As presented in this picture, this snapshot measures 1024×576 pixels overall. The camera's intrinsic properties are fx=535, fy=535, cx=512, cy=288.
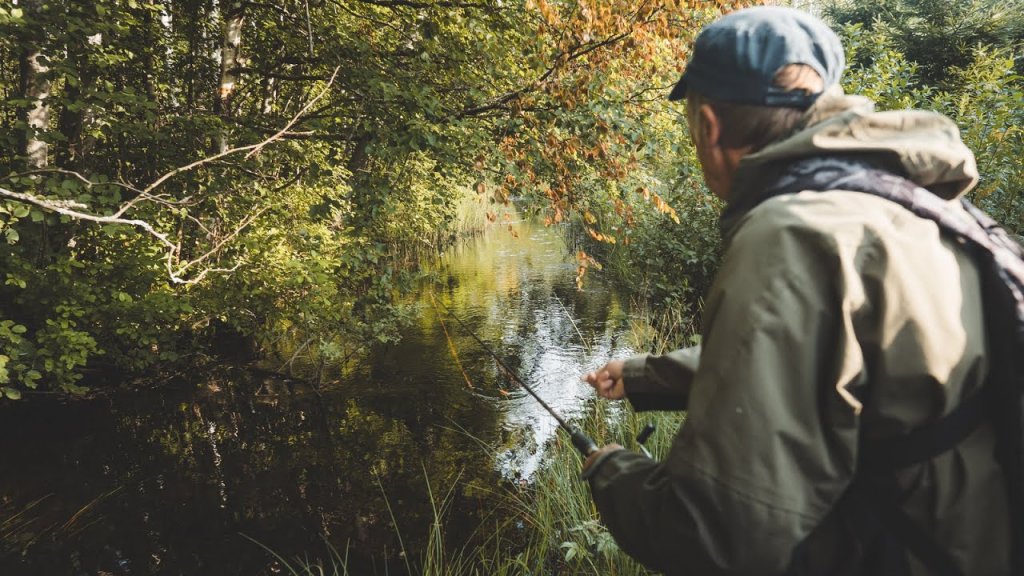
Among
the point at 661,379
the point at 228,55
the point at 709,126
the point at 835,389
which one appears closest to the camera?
the point at 835,389

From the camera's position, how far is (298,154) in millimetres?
6223

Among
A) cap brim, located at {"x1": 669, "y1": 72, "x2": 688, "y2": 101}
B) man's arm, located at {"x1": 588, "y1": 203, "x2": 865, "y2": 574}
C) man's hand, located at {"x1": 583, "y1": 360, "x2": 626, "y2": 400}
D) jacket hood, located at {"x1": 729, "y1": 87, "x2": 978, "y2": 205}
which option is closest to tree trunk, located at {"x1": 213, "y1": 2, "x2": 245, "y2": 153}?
man's hand, located at {"x1": 583, "y1": 360, "x2": 626, "y2": 400}

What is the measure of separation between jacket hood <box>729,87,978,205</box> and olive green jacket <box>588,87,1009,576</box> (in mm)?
98

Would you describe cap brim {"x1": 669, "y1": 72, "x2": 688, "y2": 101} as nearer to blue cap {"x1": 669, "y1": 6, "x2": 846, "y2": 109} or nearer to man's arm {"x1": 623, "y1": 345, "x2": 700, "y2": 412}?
blue cap {"x1": 669, "y1": 6, "x2": 846, "y2": 109}

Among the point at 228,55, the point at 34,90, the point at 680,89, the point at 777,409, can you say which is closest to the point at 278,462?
the point at 34,90

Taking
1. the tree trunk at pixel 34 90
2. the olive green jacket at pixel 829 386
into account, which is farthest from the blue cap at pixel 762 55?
the tree trunk at pixel 34 90

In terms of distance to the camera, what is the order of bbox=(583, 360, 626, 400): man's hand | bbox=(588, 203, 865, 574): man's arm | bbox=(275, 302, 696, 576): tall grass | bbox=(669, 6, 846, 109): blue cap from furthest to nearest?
1. bbox=(275, 302, 696, 576): tall grass
2. bbox=(583, 360, 626, 400): man's hand
3. bbox=(669, 6, 846, 109): blue cap
4. bbox=(588, 203, 865, 574): man's arm

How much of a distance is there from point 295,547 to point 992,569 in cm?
468

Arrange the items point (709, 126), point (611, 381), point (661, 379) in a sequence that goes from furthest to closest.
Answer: point (611, 381) < point (661, 379) < point (709, 126)

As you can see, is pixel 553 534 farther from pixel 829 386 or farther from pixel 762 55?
pixel 762 55

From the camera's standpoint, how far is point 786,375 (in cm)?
83

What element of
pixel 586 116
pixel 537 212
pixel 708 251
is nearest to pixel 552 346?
pixel 708 251

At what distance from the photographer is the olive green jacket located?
82 cm

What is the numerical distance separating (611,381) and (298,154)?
5.70 meters
